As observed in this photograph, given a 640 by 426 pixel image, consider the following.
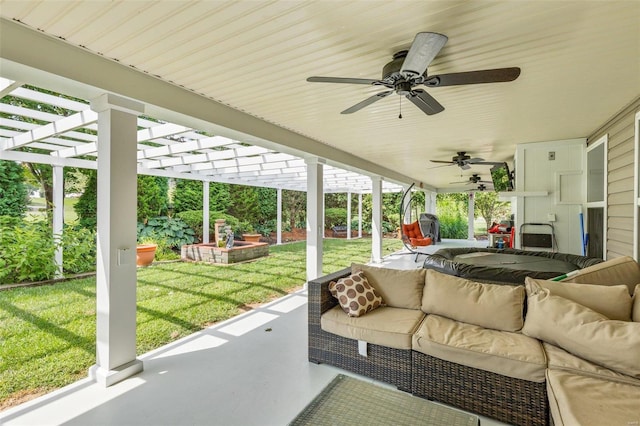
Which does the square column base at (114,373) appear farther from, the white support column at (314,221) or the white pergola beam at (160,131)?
the white support column at (314,221)

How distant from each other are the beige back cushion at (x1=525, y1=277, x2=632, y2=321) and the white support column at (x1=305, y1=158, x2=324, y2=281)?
3.35 metres

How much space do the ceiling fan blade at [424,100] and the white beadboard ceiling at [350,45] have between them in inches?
11.2

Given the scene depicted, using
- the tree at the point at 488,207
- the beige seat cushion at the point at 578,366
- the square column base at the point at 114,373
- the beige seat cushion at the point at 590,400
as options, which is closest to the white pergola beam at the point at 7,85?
the square column base at the point at 114,373

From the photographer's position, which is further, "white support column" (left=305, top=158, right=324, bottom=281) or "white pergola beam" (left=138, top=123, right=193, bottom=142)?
"white support column" (left=305, top=158, right=324, bottom=281)

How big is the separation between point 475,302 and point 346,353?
44.8 inches

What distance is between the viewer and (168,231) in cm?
907

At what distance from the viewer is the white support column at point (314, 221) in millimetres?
5109

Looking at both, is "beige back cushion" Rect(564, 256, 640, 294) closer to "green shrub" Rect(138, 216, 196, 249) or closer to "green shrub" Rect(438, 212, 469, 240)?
"green shrub" Rect(138, 216, 196, 249)

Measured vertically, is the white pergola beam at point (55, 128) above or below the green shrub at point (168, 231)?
above

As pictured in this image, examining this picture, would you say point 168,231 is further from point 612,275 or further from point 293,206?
point 612,275

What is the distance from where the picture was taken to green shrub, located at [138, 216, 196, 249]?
862 cm

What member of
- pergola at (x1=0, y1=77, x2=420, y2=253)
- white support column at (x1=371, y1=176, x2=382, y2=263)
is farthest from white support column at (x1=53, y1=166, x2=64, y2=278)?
white support column at (x1=371, y1=176, x2=382, y2=263)

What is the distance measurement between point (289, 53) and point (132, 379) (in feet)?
9.49

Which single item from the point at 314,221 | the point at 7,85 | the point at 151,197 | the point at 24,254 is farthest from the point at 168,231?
the point at 7,85
